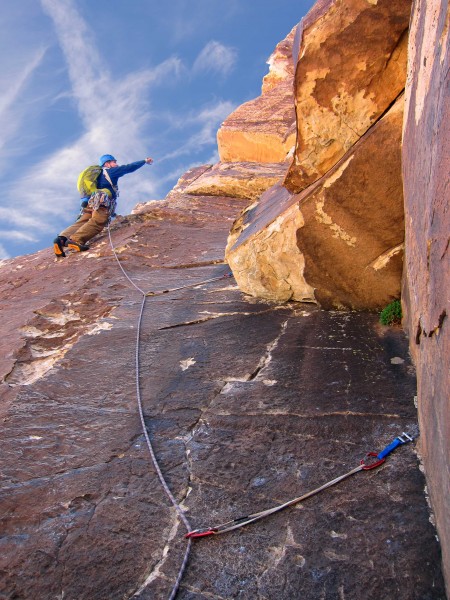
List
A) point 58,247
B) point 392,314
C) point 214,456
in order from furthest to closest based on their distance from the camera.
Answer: point 58,247
point 392,314
point 214,456

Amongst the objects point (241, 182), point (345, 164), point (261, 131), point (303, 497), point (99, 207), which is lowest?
point (303, 497)

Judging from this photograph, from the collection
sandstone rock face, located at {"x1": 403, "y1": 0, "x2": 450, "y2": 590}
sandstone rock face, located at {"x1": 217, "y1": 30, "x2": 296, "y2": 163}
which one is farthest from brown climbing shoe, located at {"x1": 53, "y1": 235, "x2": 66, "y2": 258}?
sandstone rock face, located at {"x1": 403, "y1": 0, "x2": 450, "y2": 590}

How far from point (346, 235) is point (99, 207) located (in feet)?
23.4

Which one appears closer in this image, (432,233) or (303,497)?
(432,233)

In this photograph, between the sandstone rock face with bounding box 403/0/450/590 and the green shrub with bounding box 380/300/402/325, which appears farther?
the green shrub with bounding box 380/300/402/325

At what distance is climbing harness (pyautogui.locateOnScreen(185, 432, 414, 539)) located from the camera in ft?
8.89

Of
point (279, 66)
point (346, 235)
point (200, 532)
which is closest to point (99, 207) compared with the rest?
point (346, 235)

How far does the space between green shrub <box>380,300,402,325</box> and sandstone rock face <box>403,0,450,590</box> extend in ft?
3.58

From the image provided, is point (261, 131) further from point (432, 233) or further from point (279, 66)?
point (432, 233)

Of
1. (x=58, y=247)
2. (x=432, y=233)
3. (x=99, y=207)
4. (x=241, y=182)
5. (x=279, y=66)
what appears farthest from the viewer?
(x=279, y=66)

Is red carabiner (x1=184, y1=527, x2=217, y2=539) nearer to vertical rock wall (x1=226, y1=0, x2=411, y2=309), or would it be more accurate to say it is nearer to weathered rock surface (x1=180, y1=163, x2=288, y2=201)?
vertical rock wall (x1=226, y1=0, x2=411, y2=309)

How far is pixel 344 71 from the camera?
459cm

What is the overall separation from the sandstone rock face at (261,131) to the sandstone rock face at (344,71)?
372 inches

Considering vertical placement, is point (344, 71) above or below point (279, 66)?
below
